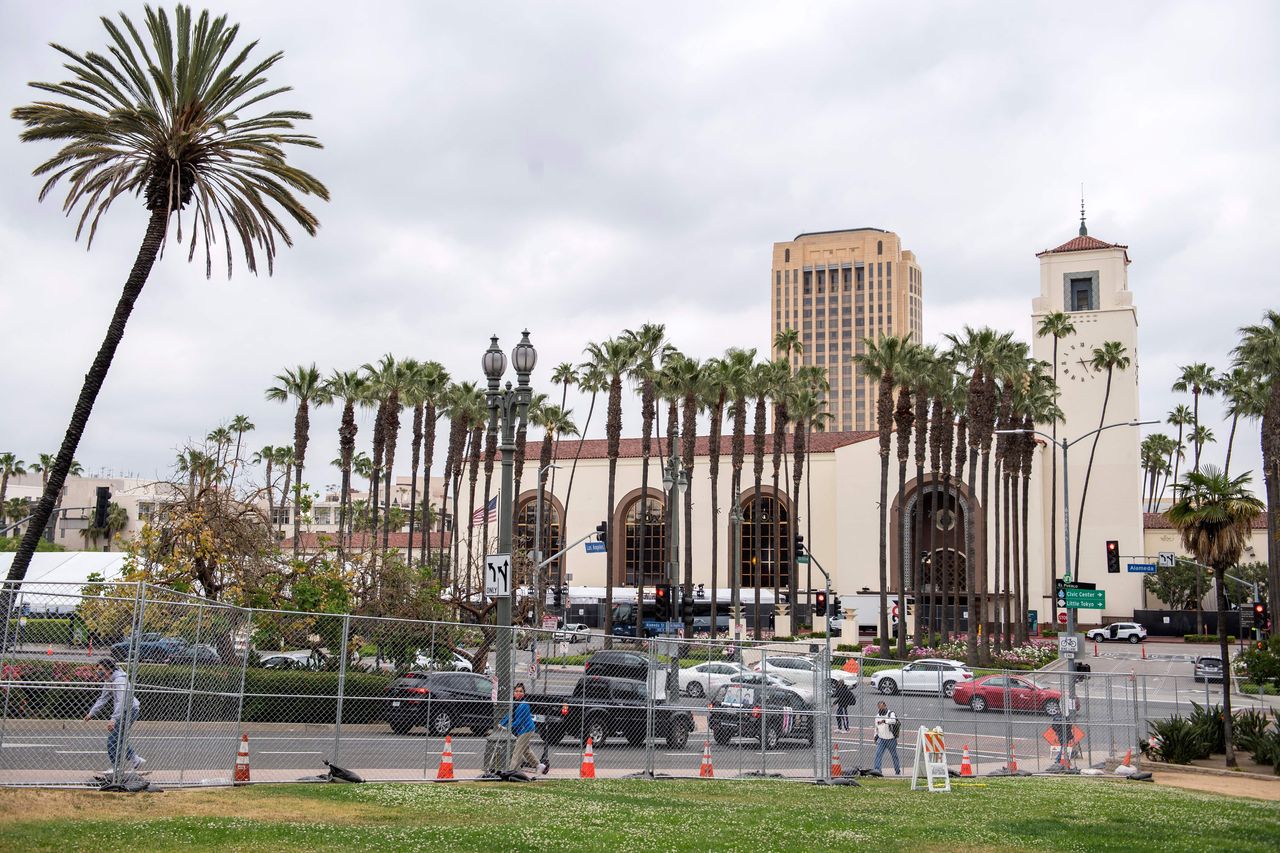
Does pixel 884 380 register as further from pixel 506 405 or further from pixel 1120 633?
pixel 506 405

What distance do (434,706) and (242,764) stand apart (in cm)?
363

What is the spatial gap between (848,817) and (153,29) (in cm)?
1842

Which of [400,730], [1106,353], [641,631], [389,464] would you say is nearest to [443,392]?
[389,464]

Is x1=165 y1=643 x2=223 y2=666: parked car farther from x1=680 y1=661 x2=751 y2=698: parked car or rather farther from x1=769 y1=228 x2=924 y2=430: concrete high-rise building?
x1=769 y1=228 x2=924 y2=430: concrete high-rise building

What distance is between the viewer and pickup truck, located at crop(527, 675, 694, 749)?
18859mm

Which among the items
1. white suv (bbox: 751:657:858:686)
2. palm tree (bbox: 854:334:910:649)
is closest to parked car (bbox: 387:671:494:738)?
white suv (bbox: 751:657:858:686)

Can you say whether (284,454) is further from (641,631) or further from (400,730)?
(400,730)

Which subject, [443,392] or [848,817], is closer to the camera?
[848,817]

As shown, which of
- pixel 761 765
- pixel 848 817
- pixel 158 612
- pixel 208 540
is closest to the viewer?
pixel 848 817

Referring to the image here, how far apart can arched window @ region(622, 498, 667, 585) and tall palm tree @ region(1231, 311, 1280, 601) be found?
4315 centimetres

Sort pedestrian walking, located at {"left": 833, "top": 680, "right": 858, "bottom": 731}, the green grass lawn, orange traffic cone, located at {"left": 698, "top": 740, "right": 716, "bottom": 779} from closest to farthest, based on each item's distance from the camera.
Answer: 1. the green grass lawn
2. orange traffic cone, located at {"left": 698, "top": 740, "right": 716, "bottom": 779}
3. pedestrian walking, located at {"left": 833, "top": 680, "right": 858, "bottom": 731}

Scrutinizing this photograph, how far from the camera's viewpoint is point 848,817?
45.2ft

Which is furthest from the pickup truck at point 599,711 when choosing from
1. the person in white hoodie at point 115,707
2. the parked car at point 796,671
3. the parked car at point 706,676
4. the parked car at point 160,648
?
the parked car at point 796,671

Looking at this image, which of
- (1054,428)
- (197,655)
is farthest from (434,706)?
(1054,428)
